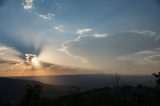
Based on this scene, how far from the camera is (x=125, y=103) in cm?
8806

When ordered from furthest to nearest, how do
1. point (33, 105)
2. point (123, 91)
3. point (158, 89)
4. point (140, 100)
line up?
point (123, 91), point (33, 105), point (140, 100), point (158, 89)

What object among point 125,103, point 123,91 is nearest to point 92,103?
point 125,103

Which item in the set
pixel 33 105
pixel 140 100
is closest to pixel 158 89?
pixel 140 100

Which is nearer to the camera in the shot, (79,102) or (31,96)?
(31,96)

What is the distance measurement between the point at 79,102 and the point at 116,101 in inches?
483

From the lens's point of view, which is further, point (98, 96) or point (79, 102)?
point (98, 96)

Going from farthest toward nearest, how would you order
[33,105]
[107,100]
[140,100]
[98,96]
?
[98,96] < [107,100] < [33,105] < [140,100]

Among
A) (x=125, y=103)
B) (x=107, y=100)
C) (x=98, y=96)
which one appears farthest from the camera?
(x=98, y=96)

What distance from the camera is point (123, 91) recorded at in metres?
114

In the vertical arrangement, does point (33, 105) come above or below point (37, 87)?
below

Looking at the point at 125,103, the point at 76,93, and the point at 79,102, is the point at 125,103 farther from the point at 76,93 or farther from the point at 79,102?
the point at 76,93

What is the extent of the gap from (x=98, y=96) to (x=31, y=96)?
4758cm

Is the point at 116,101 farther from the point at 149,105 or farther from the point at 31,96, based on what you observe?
the point at 149,105

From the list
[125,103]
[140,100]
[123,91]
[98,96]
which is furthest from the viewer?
[123,91]
